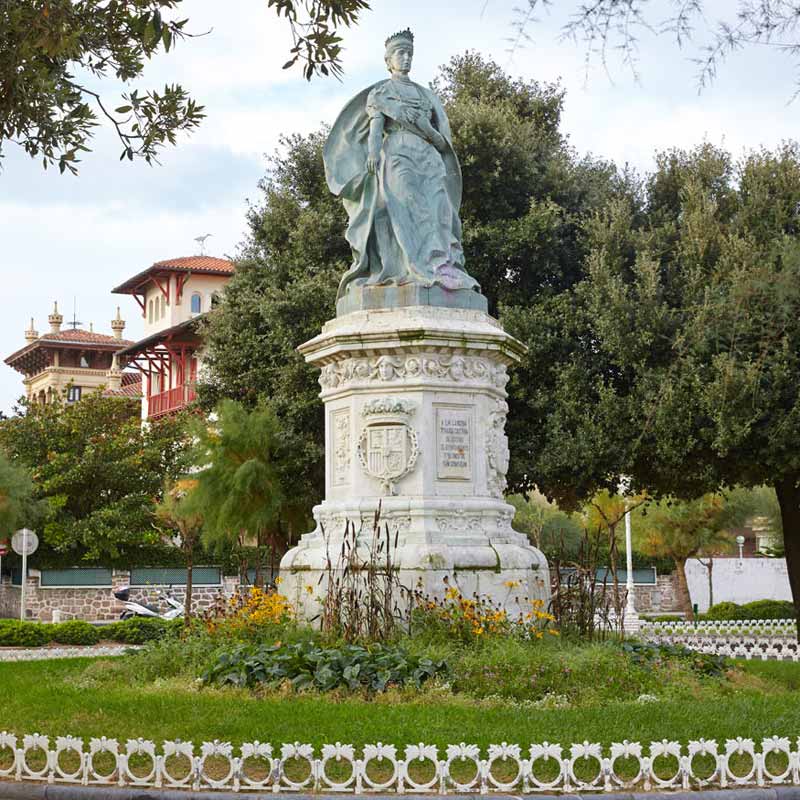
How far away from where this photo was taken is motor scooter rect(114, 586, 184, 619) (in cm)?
3397

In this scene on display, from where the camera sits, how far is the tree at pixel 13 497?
3312 cm

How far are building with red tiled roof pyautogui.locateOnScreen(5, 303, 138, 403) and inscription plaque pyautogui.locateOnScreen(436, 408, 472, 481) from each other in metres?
59.9

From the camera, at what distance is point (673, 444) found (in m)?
18.7

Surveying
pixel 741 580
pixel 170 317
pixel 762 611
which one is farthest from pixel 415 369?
pixel 170 317

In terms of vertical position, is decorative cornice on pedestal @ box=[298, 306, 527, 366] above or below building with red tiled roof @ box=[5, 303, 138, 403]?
below

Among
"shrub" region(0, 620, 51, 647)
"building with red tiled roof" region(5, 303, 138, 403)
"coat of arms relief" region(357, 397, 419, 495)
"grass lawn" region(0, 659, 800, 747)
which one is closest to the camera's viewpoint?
"grass lawn" region(0, 659, 800, 747)

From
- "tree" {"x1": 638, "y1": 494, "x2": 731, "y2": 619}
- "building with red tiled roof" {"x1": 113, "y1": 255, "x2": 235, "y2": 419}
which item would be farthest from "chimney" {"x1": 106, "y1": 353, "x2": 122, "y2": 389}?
"tree" {"x1": 638, "y1": 494, "x2": 731, "y2": 619}

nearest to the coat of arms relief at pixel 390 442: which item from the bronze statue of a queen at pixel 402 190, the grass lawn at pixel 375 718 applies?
the bronze statue of a queen at pixel 402 190

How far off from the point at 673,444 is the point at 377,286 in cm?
742

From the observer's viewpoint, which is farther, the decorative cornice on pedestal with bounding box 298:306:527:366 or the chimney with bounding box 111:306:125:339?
the chimney with bounding box 111:306:125:339

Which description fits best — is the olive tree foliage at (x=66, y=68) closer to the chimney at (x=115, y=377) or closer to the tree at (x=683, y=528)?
the tree at (x=683, y=528)

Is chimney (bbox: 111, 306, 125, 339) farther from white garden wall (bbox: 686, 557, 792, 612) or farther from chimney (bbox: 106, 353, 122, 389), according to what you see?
white garden wall (bbox: 686, 557, 792, 612)

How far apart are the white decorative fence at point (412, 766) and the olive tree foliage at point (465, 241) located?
12655mm


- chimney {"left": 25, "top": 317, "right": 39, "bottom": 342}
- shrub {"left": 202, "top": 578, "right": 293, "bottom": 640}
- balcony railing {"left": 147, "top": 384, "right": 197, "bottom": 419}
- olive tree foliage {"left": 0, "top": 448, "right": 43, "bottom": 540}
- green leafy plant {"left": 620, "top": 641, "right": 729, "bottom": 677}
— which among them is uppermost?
chimney {"left": 25, "top": 317, "right": 39, "bottom": 342}
